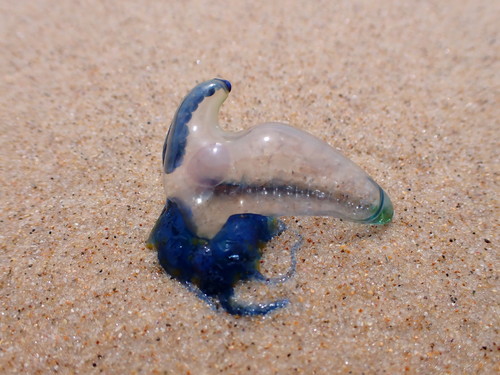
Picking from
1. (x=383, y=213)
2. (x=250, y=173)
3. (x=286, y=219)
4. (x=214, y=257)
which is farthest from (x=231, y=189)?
A: (x=383, y=213)

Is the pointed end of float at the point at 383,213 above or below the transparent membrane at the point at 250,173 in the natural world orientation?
below

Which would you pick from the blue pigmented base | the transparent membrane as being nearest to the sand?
the blue pigmented base

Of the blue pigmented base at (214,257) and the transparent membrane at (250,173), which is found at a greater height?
the transparent membrane at (250,173)

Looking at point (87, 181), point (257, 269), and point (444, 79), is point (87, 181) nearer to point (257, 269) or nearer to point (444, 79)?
point (257, 269)

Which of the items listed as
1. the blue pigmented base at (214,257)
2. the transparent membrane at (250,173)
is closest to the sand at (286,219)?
the blue pigmented base at (214,257)

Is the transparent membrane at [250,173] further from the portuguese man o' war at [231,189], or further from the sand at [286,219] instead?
the sand at [286,219]

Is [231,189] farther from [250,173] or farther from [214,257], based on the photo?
[214,257]

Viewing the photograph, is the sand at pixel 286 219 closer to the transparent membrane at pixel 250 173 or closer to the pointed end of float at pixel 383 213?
the pointed end of float at pixel 383 213

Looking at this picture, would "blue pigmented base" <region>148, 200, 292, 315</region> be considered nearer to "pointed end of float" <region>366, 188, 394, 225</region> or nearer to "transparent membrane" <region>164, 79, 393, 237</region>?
"transparent membrane" <region>164, 79, 393, 237</region>

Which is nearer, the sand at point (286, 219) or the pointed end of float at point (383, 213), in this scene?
the sand at point (286, 219)
